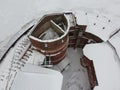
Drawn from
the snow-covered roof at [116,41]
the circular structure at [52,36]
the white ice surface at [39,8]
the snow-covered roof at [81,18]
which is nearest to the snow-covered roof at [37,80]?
the circular structure at [52,36]

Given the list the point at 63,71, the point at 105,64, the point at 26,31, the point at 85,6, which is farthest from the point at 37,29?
the point at 85,6

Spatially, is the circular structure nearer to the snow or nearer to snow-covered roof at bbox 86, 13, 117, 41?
the snow

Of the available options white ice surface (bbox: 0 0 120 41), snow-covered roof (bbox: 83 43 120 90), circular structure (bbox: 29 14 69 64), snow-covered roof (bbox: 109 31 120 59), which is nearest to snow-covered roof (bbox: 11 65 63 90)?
circular structure (bbox: 29 14 69 64)

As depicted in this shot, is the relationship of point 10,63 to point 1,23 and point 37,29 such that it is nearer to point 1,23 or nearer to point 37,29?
point 37,29

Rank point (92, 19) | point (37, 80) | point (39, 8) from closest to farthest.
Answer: point (37, 80)
point (92, 19)
point (39, 8)

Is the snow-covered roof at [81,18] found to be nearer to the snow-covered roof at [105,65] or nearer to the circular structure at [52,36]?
the circular structure at [52,36]

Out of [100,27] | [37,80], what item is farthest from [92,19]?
[37,80]

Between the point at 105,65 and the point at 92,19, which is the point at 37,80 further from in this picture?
the point at 92,19
